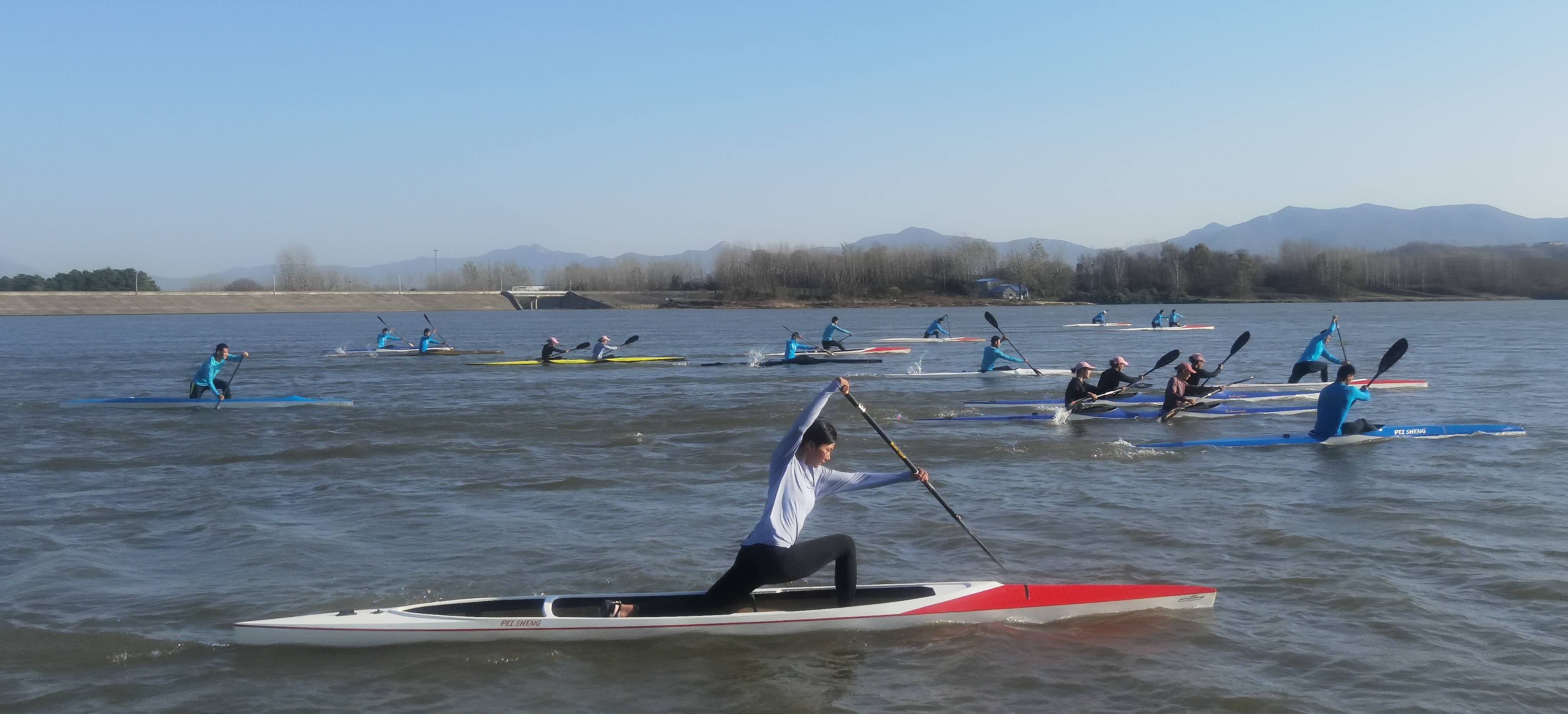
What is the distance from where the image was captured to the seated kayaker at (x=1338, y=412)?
1577 centimetres

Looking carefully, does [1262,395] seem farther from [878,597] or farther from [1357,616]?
[878,597]

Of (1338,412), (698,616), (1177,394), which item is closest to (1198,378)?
(1177,394)

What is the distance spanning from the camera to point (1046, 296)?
124500 mm

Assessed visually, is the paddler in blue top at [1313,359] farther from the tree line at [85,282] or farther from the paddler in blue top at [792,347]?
the tree line at [85,282]

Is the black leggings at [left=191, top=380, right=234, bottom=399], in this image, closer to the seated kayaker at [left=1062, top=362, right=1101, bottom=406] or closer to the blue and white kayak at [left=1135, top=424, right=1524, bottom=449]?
the seated kayaker at [left=1062, top=362, right=1101, bottom=406]

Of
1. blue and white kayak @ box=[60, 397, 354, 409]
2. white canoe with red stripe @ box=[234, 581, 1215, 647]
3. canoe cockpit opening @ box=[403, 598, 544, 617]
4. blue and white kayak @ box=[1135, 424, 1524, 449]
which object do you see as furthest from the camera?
blue and white kayak @ box=[60, 397, 354, 409]

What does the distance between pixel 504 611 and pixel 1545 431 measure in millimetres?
17450

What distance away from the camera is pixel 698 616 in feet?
25.4

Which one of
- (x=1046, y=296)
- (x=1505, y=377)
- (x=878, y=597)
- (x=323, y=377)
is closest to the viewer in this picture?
(x=878, y=597)

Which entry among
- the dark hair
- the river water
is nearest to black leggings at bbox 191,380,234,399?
the river water

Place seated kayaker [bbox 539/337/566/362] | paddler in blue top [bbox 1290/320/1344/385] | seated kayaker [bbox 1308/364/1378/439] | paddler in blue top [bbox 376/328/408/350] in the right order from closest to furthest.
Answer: seated kayaker [bbox 1308/364/1378/439]
paddler in blue top [bbox 1290/320/1344/385]
seated kayaker [bbox 539/337/566/362]
paddler in blue top [bbox 376/328/408/350]

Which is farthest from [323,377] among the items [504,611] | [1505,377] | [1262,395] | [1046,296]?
[1046,296]

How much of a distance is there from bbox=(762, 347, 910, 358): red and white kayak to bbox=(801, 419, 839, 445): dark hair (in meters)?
26.1

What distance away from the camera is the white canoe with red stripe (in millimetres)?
7742
